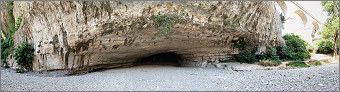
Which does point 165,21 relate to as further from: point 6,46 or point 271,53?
point 6,46

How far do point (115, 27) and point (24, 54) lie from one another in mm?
3738

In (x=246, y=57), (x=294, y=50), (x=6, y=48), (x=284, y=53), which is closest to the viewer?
(x=6, y=48)

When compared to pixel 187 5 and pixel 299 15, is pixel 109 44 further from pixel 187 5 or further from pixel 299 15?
pixel 299 15

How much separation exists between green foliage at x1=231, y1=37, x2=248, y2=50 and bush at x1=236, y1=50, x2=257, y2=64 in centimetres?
26

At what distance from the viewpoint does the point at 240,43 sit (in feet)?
20.0

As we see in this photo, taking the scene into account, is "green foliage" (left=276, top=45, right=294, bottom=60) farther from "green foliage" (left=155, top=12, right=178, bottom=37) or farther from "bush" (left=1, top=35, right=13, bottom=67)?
"bush" (left=1, top=35, right=13, bottom=67)

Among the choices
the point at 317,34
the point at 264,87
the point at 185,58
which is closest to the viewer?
the point at 264,87

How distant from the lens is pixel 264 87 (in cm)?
265

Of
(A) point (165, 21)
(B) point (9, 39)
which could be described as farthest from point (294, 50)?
(B) point (9, 39)

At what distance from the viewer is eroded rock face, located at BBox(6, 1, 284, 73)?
3799mm

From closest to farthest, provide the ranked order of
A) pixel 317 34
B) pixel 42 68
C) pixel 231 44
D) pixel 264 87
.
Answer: pixel 264 87 → pixel 42 68 → pixel 231 44 → pixel 317 34

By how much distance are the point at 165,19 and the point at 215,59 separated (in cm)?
371

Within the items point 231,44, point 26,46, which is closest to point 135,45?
point 26,46

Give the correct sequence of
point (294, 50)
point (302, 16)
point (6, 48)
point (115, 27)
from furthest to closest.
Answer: point (302, 16) < point (294, 50) < point (6, 48) < point (115, 27)
